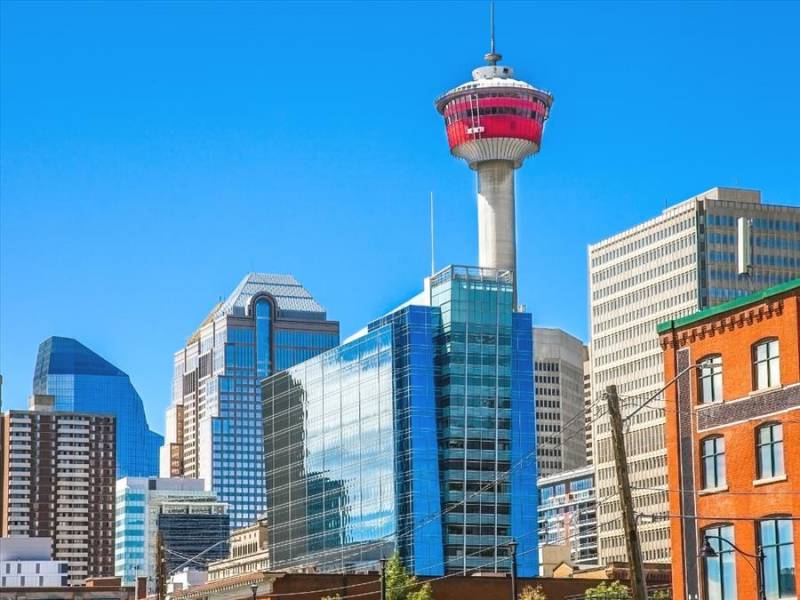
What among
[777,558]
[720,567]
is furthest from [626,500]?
[720,567]

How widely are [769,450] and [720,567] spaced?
565 cm

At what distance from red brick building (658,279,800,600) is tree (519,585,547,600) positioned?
1978 inches

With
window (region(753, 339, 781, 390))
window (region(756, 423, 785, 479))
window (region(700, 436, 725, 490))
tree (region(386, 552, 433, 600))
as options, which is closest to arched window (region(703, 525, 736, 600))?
window (region(700, 436, 725, 490))

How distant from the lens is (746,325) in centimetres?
6975

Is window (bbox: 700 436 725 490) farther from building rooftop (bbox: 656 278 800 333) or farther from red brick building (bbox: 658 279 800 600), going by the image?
building rooftop (bbox: 656 278 800 333)

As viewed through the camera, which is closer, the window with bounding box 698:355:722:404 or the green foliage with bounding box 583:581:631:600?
the window with bounding box 698:355:722:404

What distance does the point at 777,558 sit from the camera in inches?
2623

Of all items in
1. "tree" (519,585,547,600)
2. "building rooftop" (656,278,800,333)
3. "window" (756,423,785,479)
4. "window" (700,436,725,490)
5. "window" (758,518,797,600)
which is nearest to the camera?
"window" (758,518,797,600)

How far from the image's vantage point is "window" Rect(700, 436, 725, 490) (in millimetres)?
70544

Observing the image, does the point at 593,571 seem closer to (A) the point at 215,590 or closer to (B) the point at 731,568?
(A) the point at 215,590

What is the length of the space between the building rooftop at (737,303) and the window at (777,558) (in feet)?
29.4

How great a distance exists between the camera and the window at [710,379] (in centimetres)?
7123

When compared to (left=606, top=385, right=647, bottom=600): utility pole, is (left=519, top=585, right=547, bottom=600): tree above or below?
below

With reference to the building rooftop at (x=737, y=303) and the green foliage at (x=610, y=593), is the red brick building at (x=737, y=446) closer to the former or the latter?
the building rooftop at (x=737, y=303)
